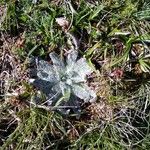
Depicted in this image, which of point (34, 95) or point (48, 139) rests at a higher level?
point (34, 95)

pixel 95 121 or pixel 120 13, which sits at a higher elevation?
pixel 120 13

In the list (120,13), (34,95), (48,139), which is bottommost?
(48,139)

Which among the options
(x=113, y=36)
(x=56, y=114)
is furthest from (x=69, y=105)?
(x=113, y=36)

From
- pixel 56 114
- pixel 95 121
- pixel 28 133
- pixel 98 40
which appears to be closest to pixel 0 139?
pixel 28 133

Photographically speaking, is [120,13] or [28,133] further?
[120,13]

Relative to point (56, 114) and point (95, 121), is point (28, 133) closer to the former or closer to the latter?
point (56, 114)

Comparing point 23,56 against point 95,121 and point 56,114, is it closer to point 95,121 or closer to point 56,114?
point 56,114
